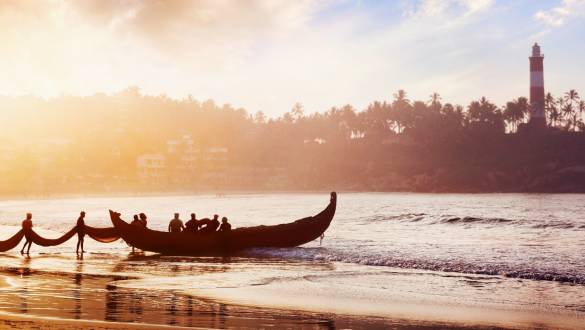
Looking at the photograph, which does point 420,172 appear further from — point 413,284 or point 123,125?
point 413,284

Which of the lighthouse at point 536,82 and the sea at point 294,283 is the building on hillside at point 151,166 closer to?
the lighthouse at point 536,82

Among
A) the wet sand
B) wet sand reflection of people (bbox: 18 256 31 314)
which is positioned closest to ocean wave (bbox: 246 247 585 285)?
the wet sand

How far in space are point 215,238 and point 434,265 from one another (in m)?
8.34

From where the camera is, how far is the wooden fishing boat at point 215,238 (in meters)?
24.8

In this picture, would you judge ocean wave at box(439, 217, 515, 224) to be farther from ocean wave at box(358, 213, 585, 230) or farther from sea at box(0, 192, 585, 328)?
sea at box(0, 192, 585, 328)

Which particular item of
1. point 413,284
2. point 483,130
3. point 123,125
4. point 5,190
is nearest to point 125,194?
point 5,190

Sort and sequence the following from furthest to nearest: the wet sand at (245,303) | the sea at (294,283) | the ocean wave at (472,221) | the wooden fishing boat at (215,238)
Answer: the ocean wave at (472,221)
the wooden fishing boat at (215,238)
the sea at (294,283)
the wet sand at (245,303)

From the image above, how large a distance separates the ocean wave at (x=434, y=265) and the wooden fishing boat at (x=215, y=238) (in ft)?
1.45

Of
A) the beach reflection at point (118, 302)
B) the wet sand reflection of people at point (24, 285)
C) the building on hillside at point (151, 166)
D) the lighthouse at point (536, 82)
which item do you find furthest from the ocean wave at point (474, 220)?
the building on hillside at point (151, 166)

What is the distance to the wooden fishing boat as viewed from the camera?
24.8 meters

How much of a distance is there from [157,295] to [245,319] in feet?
11.4

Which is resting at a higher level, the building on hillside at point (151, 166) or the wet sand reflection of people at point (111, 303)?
the building on hillside at point (151, 166)

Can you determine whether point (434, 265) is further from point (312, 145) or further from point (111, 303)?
point (312, 145)

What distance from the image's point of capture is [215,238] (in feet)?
83.9
